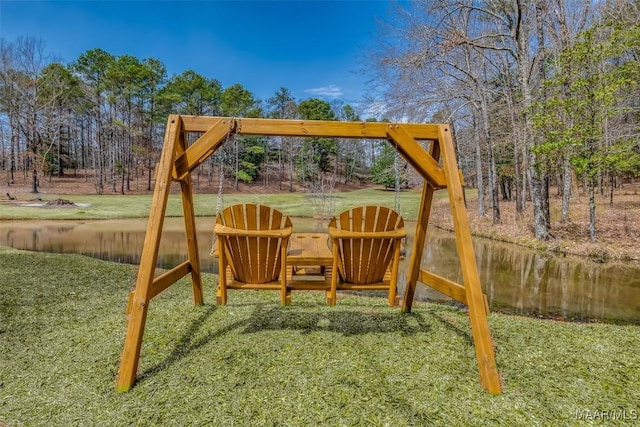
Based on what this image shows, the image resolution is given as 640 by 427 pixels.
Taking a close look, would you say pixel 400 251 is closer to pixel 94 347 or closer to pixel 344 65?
pixel 94 347

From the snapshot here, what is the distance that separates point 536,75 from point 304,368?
1379 centimetres

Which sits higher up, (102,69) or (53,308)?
(102,69)

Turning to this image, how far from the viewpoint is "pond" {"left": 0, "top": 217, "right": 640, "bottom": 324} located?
17.8ft

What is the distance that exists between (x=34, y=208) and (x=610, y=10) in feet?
81.1

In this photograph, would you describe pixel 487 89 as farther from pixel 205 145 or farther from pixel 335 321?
pixel 205 145

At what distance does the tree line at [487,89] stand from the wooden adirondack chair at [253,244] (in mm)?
546

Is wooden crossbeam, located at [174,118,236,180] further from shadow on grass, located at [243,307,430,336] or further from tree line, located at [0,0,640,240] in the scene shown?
shadow on grass, located at [243,307,430,336]

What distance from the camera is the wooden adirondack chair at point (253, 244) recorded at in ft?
11.3

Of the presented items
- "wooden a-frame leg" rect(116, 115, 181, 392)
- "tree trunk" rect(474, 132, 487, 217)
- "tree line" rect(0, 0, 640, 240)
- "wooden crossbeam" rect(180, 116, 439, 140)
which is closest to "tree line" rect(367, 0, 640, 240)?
"tree line" rect(0, 0, 640, 240)

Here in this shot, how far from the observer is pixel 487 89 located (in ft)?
45.5

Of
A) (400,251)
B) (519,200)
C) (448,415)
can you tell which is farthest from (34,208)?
(519,200)

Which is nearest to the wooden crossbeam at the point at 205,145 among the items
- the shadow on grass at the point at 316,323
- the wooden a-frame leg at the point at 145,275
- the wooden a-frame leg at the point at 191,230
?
the wooden a-frame leg at the point at 145,275

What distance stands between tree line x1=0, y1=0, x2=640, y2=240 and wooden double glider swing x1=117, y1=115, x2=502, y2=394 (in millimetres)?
535

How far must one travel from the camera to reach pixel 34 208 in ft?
57.1
